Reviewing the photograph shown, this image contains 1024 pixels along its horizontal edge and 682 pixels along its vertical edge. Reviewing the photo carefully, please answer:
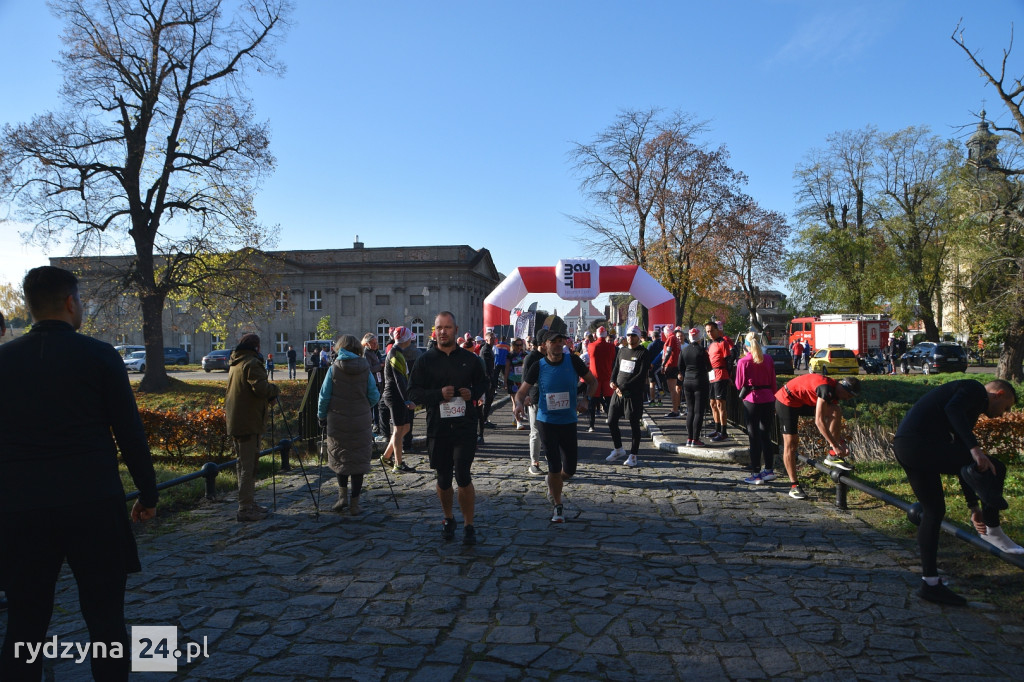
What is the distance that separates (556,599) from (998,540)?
332cm

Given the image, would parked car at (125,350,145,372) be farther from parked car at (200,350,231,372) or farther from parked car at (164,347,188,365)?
parked car at (164,347,188,365)

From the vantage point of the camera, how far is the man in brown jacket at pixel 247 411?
702cm

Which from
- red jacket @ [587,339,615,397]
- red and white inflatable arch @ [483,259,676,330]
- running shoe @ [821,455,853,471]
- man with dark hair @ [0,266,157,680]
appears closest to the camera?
man with dark hair @ [0,266,157,680]

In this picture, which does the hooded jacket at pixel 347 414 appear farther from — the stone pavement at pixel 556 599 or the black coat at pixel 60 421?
the black coat at pixel 60 421

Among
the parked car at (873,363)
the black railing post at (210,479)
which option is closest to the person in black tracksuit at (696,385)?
the black railing post at (210,479)

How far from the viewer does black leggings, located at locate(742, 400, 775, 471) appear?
859 cm

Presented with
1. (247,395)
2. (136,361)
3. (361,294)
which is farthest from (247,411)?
(361,294)

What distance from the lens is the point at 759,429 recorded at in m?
8.71

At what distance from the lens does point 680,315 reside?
36.7 metres

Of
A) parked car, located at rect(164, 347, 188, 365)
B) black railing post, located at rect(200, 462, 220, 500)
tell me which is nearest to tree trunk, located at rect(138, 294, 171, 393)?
black railing post, located at rect(200, 462, 220, 500)

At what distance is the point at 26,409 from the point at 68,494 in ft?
1.29

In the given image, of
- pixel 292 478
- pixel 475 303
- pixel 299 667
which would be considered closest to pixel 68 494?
pixel 299 667

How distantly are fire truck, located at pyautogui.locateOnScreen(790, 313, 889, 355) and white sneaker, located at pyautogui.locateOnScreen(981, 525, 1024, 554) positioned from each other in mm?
39569

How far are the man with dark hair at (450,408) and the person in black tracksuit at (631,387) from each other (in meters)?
4.03
